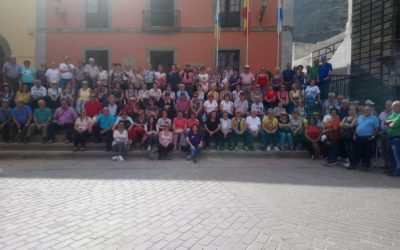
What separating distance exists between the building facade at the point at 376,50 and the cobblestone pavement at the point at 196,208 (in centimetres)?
551

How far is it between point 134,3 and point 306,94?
439 inches

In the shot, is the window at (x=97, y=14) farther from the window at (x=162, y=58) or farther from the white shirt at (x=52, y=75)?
the white shirt at (x=52, y=75)

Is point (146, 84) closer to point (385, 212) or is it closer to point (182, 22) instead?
point (182, 22)

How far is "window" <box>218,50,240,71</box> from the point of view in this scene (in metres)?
20.4

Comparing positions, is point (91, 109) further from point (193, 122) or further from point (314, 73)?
→ point (314, 73)

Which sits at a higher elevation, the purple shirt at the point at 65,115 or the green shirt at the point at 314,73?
the green shirt at the point at 314,73

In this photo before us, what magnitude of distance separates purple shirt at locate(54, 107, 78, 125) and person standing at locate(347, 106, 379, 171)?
329 inches

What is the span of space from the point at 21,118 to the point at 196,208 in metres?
8.81

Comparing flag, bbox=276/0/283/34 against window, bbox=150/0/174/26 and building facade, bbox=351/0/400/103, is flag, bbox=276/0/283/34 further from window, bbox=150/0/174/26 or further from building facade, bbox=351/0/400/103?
window, bbox=150/0/174/26

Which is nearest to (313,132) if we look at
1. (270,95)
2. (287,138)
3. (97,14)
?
(287,138)

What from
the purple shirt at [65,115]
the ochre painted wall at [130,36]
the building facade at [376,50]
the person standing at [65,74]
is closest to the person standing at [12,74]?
the person standing at [65,74]

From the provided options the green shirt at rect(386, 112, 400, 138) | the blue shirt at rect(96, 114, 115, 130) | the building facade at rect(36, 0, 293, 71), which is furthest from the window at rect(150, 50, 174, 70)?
the green shirt at rect(386, 112, 400, 138)

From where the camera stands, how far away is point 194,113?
12680mm

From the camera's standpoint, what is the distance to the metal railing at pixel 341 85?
16.7 metres
